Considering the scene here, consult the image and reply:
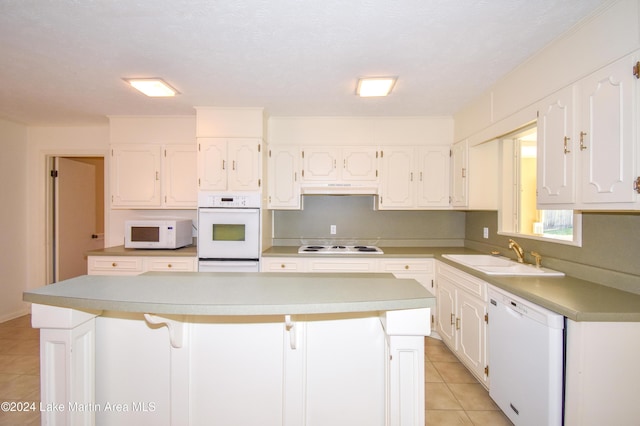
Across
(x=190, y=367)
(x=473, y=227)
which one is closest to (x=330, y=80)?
(x=190, y=367)

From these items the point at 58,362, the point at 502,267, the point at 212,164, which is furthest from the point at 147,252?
the point at 502,267

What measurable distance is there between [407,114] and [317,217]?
159cm

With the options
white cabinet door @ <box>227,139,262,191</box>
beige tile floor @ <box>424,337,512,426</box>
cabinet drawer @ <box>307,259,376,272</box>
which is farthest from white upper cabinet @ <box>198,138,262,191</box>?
beige tile floor @ <box>424,337,512,426</box>

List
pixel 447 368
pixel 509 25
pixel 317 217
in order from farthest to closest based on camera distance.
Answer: pixel 317 217 < pixel 447 368 < pixel 509 25

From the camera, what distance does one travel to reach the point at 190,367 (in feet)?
4.56

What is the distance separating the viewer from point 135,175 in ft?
11.0

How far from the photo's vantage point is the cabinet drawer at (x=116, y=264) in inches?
121

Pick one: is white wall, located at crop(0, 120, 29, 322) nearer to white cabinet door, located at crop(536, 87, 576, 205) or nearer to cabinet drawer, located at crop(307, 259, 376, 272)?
cabinet drawer, located at crop(307, 259, 376, 272)

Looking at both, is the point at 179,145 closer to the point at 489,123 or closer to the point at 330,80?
the point at 330,80

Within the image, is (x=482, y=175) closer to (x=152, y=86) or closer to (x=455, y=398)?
(x=455, y=398)

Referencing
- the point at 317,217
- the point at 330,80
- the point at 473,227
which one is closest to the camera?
the point at 330,80

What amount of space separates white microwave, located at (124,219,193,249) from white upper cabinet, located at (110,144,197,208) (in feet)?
0.95

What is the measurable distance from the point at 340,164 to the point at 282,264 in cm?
129

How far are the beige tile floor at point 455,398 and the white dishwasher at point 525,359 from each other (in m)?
0.12
